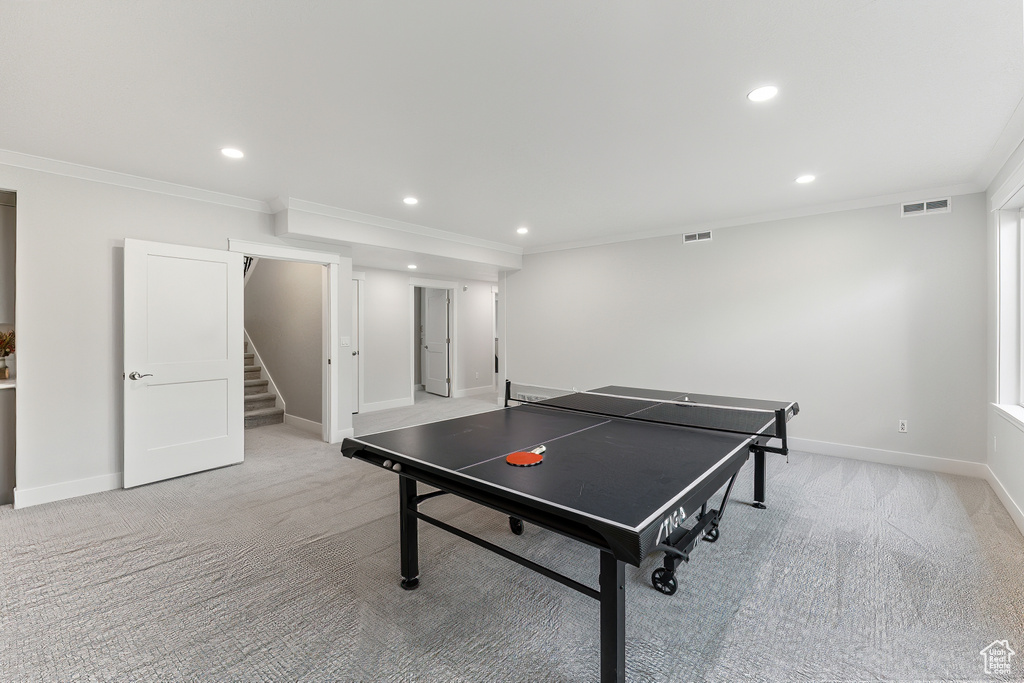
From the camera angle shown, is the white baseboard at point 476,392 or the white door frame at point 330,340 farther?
the white baseboard at point 476,392

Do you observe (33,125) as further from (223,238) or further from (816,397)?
(816,397)

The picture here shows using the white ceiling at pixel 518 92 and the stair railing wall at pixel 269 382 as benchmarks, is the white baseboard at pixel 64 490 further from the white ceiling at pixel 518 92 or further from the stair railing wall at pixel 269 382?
the stair railing wall at pixel 269 382

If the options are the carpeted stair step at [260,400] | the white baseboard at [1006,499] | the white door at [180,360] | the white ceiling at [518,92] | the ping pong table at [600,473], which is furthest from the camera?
the carpeted stair step at [260,400]

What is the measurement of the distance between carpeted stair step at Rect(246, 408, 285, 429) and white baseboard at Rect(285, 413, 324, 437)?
4.5 inches

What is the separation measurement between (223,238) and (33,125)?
57.9 inches

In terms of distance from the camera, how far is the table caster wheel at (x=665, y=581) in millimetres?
2051

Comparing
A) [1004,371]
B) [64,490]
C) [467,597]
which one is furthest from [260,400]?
[1004,371]

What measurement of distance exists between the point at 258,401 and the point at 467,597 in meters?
5.41

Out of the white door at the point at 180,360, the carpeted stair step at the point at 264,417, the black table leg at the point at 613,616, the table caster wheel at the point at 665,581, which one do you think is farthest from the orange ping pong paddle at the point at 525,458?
the carpeted stair step at the point at 264,417

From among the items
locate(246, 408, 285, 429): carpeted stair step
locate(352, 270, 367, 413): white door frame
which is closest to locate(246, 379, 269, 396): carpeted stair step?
locate(246, 408, 285, 429): carpeted stair step

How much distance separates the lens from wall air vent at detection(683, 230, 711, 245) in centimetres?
507

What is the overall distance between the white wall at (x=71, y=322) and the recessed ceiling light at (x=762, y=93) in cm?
438

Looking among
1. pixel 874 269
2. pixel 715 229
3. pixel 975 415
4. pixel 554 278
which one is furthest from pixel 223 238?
pixel 975 415

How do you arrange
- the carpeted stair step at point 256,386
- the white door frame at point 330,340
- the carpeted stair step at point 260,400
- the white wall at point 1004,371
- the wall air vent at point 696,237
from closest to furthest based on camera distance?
the white wall at point 1004,371 < the white door frame at point 330,340 < the wall air vent at point 696,237 < the carpeted stair step at point 260,400 < the carpeted stair step at point 256,386
